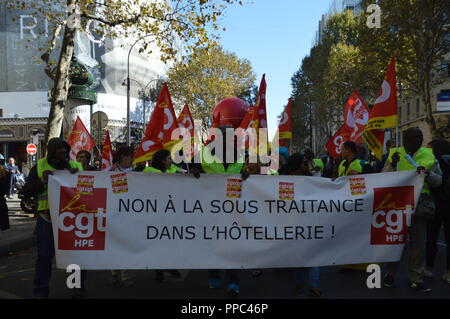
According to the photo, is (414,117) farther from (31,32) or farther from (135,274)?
(135,274)

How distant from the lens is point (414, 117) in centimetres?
4494

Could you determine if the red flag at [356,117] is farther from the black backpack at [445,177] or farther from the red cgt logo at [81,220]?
the red cgt logo at [81,220]

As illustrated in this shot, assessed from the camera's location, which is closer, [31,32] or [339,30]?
[31,32]

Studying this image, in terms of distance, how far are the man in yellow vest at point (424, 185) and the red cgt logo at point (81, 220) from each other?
3353 millimetres

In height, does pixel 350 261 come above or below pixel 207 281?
above

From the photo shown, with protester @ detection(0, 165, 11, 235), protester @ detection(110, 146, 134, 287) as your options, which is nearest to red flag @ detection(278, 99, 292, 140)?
protester @ detection(110, 146, 134, 287)

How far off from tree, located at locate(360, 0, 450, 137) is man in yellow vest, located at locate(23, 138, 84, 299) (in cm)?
2165

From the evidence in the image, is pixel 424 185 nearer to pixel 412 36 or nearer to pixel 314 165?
pixel 314 165

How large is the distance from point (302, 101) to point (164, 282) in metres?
57.7

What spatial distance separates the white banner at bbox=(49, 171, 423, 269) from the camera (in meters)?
5.37

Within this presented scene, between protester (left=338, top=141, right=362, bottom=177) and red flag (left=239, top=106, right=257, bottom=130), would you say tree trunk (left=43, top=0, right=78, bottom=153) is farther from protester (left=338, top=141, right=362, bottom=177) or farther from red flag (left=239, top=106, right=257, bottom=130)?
protester (left=338, top=141, right=362, bottom=177)

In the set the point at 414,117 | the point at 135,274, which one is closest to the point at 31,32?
the point at 414,117

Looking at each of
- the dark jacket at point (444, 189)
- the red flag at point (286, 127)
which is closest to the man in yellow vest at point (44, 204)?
the dark jacket at point (444, 189)

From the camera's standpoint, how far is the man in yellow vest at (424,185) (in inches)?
230
